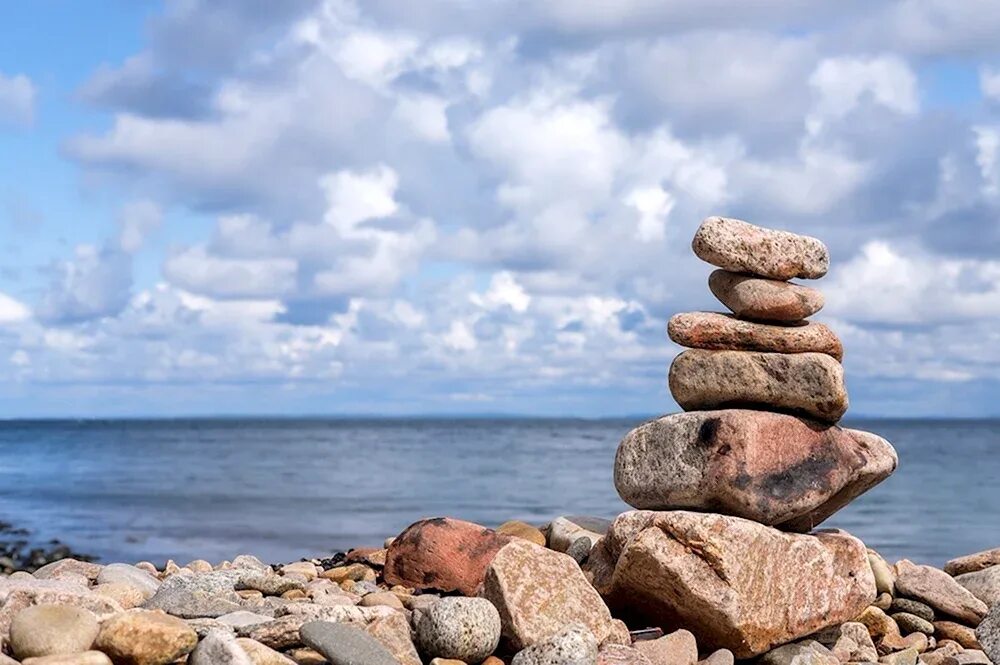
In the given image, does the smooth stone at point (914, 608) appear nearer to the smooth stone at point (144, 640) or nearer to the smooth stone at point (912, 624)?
the smooth stone at point (912, 624)

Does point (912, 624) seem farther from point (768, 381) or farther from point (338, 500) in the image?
point (338, 500)

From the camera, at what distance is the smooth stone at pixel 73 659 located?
323 inches

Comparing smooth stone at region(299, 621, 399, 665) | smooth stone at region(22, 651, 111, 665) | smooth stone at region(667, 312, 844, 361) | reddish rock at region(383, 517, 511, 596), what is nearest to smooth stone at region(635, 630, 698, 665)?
reddish rock at region(383, 517, 511, 596)

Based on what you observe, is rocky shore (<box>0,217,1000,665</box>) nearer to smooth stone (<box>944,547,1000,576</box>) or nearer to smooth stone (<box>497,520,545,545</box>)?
smooth stone (<box>497,520,545,545</box>)

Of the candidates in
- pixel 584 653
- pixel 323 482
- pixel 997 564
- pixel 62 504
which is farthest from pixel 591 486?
pixel 584 653

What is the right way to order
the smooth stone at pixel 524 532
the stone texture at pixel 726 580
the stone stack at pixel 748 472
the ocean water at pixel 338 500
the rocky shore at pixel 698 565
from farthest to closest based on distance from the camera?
the ocean water at pixel 338 500, the smooth stone at pixel 524 532, the stone stack at pixel 748 472, the stone texture at pixel 726 580, the rocky shore at pixel 698 565

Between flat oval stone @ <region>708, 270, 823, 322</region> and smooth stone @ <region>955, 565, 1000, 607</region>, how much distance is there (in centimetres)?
503

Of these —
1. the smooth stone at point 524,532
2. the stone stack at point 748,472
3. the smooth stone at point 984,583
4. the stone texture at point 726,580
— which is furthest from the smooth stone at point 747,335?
the smooth stone at point 984,583

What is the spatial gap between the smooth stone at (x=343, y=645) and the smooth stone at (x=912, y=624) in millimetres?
7375

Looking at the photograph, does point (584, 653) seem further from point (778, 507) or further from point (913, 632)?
point (913, 632)

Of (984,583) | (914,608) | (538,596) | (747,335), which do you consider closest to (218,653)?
(538,596)

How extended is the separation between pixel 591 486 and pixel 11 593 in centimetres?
3783

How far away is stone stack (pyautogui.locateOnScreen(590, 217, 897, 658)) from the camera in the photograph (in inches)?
440

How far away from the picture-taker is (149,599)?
10953 millimetres
